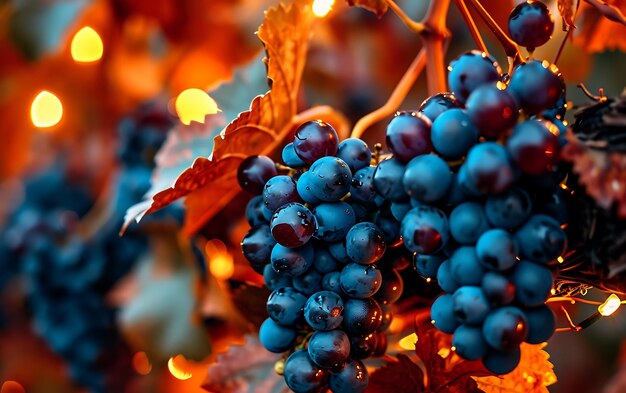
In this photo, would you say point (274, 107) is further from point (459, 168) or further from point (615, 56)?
point (615, 56)

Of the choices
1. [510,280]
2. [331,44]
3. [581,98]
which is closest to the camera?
[510,280]

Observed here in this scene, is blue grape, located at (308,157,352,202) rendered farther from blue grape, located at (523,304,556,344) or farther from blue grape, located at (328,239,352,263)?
blue grape, located at (523,304,556,344)

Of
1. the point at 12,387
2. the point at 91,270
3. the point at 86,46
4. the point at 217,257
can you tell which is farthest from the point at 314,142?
the point at 12,387

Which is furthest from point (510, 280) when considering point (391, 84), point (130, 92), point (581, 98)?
point (130, 92)

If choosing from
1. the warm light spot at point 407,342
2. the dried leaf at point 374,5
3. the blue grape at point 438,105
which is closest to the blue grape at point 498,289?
the blue grape at point 438,105

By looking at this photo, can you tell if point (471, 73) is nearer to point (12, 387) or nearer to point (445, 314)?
point (445, 314)

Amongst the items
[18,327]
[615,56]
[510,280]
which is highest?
[615,56]

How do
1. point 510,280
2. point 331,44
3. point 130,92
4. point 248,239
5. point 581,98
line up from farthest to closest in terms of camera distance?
1. point 130,92
2. point 331,44
3. point 581,98
4. point 248,239
5. point 510,280

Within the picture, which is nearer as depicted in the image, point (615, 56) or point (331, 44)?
point (615, 56)
